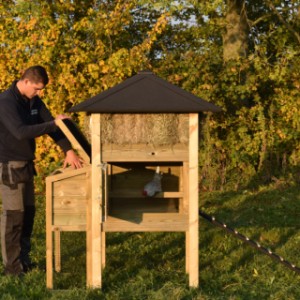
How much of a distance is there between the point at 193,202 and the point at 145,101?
0.94 metres

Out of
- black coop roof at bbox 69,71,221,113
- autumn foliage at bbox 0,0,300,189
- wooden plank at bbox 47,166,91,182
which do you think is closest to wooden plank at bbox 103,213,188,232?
wooden plank at bbox 47,166,91,182

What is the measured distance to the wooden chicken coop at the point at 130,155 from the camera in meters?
5.12

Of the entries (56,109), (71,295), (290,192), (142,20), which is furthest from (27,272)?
(142,20)

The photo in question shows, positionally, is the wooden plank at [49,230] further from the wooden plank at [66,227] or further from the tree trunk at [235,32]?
the tree trunk at [235,32]

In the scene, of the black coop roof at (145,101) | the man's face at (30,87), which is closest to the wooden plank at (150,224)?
the black coop roof at (145,101)

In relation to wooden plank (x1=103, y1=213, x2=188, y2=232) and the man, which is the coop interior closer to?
wooden plank (x1=103, y1=213, x2=188, y2=232)

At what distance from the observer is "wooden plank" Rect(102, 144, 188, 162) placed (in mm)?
5215

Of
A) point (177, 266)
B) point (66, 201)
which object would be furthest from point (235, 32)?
point (66, 201)

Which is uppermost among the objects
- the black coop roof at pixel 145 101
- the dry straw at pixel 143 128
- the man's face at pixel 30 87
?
the man's face at pixel 30 87

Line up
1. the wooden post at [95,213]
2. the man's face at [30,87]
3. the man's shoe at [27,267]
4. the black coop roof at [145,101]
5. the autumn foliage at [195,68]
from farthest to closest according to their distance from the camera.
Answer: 1. the autumn foliage at [195,68]
2. the man's shoe at [27,267]
3. the man's face at [30,87]
4. the wooden post at [95,213]
5. the black coop roof at [145,101]

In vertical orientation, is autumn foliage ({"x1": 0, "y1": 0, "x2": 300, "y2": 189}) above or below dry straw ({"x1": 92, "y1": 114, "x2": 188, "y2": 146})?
above

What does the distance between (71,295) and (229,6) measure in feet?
28.9

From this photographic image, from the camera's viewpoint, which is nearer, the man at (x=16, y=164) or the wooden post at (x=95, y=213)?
the wooden post at (x=95, y=213)

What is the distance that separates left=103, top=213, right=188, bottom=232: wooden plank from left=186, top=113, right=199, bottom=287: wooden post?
8 cm
